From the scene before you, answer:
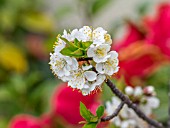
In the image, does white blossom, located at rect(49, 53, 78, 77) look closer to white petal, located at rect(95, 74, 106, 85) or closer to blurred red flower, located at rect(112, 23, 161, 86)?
white petal, located at rect(95, 74, 106, 85)

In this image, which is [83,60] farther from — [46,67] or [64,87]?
[46,67]

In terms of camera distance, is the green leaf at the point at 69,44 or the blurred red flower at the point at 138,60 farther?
the blurred red flower at the point at 138,60

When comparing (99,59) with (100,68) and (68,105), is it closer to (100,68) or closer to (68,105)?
(100,68)

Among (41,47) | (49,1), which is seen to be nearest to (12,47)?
(41,47)

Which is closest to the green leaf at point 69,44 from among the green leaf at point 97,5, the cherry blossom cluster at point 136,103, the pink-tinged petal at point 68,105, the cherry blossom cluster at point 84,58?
the cherry blossom cluster at point 84,58

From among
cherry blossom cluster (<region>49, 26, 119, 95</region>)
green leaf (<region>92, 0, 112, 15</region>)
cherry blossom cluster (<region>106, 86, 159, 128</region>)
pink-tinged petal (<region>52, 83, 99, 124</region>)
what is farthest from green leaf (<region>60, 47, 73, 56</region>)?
green leaf (<region>92, 0, 112, 15</region>)

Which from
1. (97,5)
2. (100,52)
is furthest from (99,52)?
(97,5)

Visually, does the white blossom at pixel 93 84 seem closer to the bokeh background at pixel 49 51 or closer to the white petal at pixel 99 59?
the white petal at pixel 99 59
